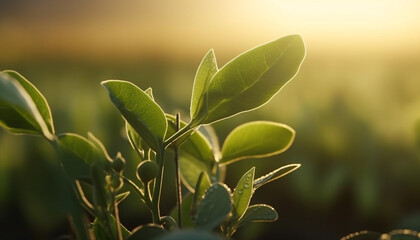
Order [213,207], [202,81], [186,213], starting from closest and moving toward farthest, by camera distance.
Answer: [213,207], [202,81], [186,213]

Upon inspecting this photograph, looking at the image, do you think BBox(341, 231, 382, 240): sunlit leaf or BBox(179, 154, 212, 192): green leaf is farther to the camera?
BBox(179, 154, 212, 192): green leaf

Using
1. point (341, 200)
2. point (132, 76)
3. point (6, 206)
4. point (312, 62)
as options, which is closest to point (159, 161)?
point (6, 206)

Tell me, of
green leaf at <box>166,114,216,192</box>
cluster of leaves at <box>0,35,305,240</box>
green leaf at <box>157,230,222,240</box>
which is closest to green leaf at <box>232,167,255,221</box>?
cluster of leaves at <box>0,35,305,240</box>

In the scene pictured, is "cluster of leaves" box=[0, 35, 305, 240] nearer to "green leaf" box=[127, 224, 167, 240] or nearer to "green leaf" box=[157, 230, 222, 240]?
"green leaf" box=[127, 224, 167, 240]

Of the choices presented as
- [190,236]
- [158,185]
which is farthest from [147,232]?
[190,236]

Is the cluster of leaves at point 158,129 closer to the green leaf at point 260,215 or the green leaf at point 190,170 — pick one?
the green leaf at point 260,215

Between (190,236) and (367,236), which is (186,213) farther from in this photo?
(190,236)
